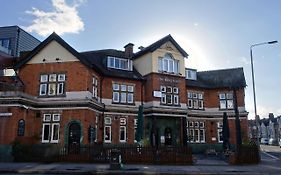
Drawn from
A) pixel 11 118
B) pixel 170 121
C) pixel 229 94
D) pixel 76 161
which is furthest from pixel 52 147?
pixel 229 94

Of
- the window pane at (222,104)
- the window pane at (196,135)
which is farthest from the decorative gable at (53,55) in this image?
the window pane at (222,104)

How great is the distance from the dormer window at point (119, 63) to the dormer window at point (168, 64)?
3.41 meters

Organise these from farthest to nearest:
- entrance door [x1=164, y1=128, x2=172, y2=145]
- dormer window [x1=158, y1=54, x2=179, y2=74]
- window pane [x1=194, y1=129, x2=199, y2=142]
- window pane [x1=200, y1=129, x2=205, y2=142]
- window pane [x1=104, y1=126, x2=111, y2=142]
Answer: window pane [x1=200, y1=129, x2=205, y2=142] < window pane [x1=194, y1=129, x2=199, y2=142] < entrance door [x1=164, y1=128, x2=172, y2=145] < dormer window [x1=158, y1=54, x2=179, y2=74] < window pane [x1=104, y1=126, x2=111, y2=142]

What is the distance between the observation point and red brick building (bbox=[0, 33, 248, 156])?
78.1 ft

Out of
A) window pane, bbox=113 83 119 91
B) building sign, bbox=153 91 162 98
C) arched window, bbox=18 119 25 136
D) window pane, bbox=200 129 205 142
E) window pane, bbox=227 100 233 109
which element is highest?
window pane, bbox=113 83 119 91

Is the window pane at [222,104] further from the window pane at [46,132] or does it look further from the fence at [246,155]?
the window pane at [46,132]

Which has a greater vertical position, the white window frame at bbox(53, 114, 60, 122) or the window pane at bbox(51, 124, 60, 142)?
the white window frame at bbox(53, 114, 60, 122)

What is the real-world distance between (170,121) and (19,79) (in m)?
16.2

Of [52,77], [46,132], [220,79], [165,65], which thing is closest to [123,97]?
[165,65]

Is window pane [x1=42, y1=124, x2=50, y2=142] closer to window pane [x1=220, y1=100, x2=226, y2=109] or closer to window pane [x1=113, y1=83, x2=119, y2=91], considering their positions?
window pane [x1=113, y1=83, x2=119, y2=91]

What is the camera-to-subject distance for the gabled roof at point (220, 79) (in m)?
35.4

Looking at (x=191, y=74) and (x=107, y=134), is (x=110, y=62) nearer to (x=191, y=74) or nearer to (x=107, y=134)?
(x=107, y=134)

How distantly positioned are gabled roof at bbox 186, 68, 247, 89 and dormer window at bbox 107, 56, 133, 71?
8.18 m

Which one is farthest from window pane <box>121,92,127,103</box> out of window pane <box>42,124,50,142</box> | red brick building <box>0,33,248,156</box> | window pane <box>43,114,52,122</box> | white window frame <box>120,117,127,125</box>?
window pane <box>42,124,50,142</box>
